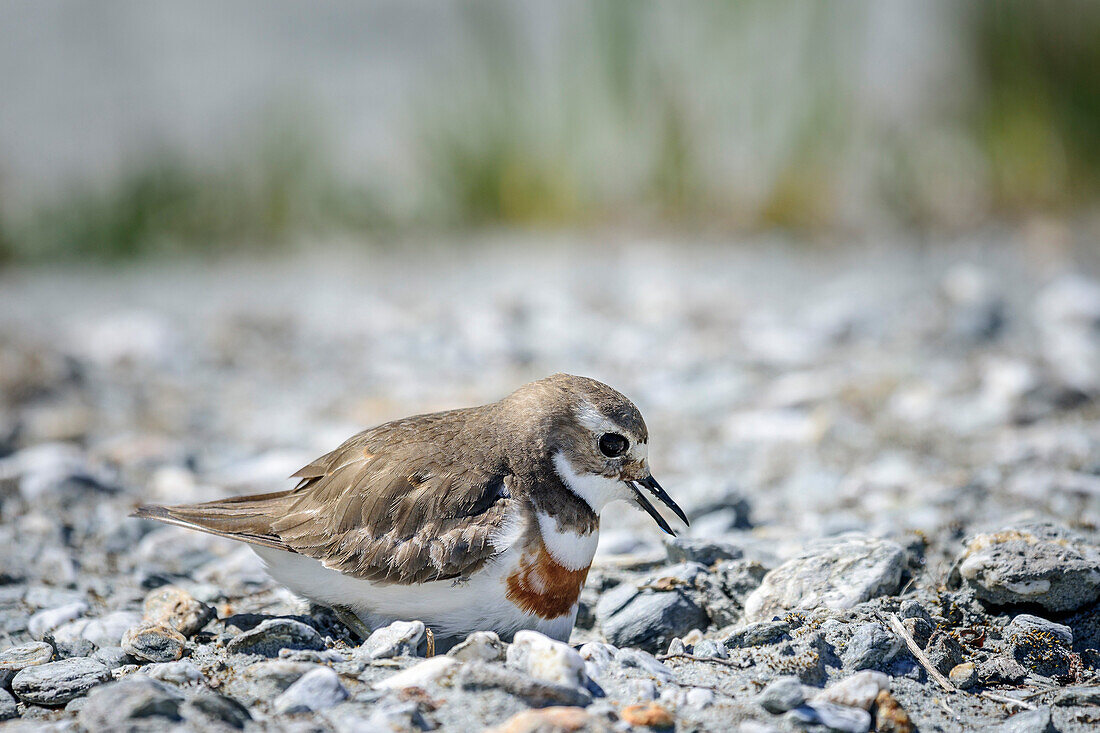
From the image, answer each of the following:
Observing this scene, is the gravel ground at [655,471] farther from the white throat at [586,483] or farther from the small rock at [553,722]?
the white throat at [586,483]

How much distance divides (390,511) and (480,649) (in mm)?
669

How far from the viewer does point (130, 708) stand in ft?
8.36

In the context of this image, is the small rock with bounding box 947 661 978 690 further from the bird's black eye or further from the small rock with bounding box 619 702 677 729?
the bird's black eye

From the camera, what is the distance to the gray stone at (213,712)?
2576mm

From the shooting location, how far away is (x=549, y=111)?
8.98 meters

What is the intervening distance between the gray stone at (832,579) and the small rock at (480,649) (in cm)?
96

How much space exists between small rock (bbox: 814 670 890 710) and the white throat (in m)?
1.00

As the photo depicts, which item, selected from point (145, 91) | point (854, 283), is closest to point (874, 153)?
point (854, 283)

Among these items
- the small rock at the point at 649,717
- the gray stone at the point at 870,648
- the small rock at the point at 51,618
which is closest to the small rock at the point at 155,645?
the small rock at the point at 51,618

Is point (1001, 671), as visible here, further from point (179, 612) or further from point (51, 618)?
point (51, 618)

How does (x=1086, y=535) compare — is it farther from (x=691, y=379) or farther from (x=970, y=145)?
(x=970, y=145)

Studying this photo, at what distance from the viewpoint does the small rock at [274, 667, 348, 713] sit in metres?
2.68

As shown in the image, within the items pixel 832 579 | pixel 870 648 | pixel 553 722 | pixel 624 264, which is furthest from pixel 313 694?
pixel 624 264

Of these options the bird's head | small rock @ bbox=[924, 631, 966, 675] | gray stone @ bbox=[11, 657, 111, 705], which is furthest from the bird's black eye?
gray stone @ bbox=[11, 657, 111, 705]
